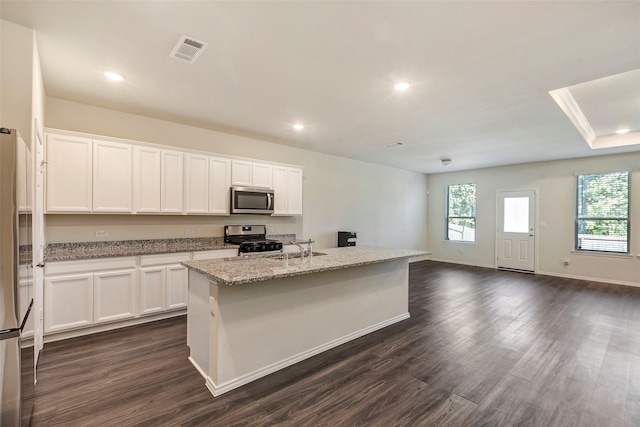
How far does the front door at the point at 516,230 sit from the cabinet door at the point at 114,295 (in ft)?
25.7

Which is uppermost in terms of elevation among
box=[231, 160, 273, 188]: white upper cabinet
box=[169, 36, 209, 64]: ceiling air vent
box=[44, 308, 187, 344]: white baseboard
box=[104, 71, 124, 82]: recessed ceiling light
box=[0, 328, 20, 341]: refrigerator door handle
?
box=[169, 36, 209, 64]: ceiling air vent

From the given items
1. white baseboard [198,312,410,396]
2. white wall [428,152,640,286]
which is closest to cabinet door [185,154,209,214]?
white baseboard [198,312,410,396]

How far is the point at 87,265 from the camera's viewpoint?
3.13m

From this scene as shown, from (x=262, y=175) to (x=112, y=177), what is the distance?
2.01 metres

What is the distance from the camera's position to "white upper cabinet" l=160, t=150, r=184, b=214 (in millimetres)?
3830

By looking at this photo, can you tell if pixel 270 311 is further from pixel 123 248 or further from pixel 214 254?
pixel 123 248

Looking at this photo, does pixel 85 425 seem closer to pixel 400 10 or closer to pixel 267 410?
pixel 267 410

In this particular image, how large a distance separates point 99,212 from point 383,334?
11.7ft

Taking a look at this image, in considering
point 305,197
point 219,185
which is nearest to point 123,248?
point 219,185

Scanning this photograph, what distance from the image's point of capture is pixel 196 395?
7.14 feet

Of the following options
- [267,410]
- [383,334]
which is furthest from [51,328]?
[383,334]

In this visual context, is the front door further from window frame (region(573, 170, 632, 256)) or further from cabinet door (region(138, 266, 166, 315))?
cabinet door (region(138, 266, 166, 315))

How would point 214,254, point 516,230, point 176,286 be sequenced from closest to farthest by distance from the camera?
point 176,286 → point 214,254 → point 516,230

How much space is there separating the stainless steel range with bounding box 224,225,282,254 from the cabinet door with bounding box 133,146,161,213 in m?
1.13
